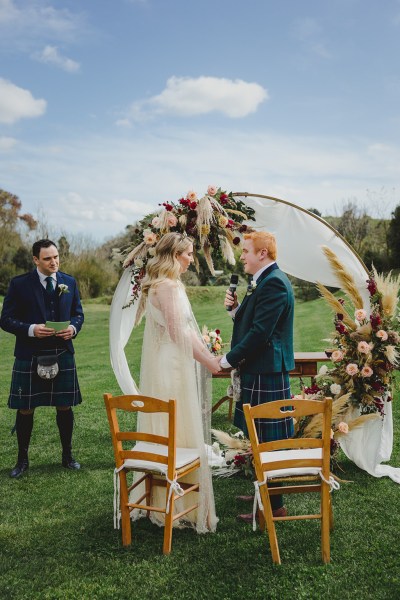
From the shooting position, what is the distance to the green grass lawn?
3.62 m

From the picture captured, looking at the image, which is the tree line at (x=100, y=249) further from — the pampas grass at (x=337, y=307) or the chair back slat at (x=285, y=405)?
the chair back slat at (x=285, y=405)

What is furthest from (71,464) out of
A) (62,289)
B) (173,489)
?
(173,489)

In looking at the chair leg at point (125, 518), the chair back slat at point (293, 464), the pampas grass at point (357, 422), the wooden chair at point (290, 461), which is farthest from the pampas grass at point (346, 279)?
the chair leg at point (125, 518)

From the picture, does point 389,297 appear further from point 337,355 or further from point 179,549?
point 179,549

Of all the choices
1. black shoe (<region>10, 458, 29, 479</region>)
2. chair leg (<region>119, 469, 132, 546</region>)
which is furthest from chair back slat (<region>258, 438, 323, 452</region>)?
black shoe (<region>10, 458, 29, 479</region>)

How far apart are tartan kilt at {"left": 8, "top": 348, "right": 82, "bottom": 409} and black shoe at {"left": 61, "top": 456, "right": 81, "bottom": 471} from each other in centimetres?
72

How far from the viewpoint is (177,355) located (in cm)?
444

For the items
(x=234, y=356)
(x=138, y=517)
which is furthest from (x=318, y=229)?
(x=138, y=517)

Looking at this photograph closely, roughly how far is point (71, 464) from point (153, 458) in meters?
2.34

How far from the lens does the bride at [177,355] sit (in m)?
4.39

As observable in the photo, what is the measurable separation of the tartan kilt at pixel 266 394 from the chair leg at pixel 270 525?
63 cm

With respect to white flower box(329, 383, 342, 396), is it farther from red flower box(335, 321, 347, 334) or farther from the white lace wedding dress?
the white lace wedding dress

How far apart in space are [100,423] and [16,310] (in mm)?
2855

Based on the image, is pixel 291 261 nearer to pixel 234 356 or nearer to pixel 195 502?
pixel 234 356
